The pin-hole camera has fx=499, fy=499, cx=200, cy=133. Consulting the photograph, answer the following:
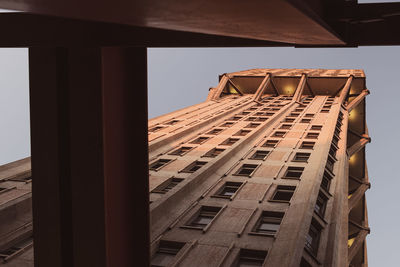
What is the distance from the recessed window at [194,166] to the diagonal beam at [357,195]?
20.6 meters

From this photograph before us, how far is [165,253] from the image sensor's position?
22781mm

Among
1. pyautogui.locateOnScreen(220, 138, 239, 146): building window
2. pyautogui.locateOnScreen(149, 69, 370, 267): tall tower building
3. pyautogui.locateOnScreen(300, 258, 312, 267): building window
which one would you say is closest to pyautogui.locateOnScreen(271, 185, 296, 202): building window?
pyautogui.locateOnScreen(149, 69, 370, 267): tall tower building

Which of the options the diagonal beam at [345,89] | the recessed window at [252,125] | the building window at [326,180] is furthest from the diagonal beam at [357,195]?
the building window at [326,180]

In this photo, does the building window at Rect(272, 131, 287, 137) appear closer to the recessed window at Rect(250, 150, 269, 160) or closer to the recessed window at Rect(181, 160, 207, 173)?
the recessed window at Rect(250, 150, 269, 160)

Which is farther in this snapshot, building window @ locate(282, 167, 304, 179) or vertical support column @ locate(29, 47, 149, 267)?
building window @ locate(282, 167, 304, 179)

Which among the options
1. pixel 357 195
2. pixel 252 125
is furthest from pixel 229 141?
pixel 357 195

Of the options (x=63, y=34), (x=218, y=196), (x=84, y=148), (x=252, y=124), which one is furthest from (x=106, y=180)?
(x=252, y=124)

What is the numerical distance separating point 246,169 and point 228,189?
453 cm

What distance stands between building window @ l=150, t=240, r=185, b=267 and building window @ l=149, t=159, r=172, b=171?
11287 millimetres

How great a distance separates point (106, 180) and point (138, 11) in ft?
14.8

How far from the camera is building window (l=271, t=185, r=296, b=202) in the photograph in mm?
29281

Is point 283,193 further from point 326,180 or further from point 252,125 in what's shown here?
point 252,125

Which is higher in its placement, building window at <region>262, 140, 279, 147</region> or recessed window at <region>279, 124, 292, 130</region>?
recessed window at <region>279, 124, 292, 130</region>

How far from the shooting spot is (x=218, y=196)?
29.0m
